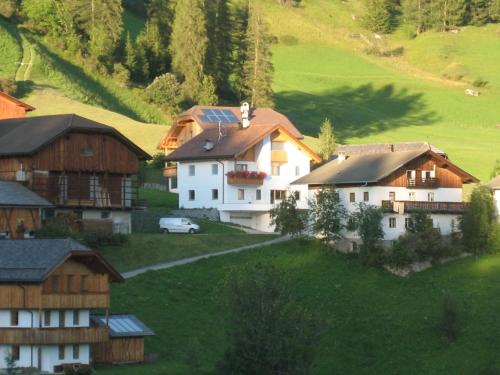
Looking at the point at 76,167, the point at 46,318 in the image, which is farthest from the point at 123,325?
the point at 76,167

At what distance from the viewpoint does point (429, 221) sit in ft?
267

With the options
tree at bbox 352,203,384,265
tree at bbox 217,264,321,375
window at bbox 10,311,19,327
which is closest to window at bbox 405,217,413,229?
tree at bbox 352,203,384,265

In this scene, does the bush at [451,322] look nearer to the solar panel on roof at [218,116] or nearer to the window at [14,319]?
the window at [14,319]

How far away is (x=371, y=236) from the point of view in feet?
255

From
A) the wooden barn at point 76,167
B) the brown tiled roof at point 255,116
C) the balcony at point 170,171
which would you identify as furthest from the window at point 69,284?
the brown tiled roof at point 255,116

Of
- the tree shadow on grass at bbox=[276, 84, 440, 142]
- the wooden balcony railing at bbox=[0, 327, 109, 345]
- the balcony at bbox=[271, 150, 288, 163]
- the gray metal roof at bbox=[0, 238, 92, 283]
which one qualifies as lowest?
the wooden balcony railing at bbox=[0, 327, 109, 345]

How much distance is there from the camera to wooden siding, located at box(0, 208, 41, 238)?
2876 inches

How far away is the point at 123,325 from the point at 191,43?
280 ft

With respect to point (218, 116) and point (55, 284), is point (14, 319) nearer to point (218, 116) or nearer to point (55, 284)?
point (55, 284)

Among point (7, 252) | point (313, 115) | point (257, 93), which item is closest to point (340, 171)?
point (7, 252)

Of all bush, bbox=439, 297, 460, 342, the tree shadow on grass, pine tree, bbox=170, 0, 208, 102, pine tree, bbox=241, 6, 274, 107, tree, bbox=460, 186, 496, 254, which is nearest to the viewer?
bush, bbox=439, 297, 460, 342

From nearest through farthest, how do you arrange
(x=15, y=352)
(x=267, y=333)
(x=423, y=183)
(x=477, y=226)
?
(x=267, y=333)
(x=15, y=352)
(x=477, y=226)
(x=423, y=183)

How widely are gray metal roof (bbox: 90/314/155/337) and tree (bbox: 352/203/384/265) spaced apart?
1925 cm

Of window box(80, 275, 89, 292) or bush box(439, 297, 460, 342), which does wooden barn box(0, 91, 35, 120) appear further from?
bush box(439, 297, 460, 342)
